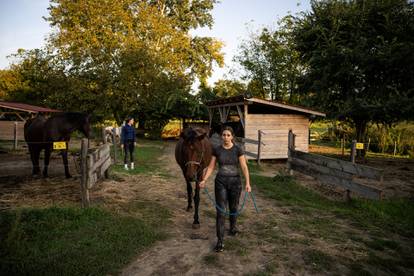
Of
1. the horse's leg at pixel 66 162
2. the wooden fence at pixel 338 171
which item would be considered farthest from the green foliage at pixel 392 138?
the horse's leg at pixel 66 162

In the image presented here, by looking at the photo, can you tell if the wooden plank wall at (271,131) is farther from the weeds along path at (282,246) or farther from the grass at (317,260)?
the grass at (317,260)

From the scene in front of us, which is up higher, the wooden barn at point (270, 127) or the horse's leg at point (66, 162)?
the wooden barn at point (270, 127)

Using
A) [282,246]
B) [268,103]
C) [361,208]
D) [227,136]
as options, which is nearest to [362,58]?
[268,103]

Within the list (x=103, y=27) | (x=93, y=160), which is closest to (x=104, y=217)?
(x=93, y=160)

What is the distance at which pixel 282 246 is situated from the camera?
444 cm

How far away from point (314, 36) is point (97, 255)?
16.4 m

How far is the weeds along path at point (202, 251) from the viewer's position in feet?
12.0

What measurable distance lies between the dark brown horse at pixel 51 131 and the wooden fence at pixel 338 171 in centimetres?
737

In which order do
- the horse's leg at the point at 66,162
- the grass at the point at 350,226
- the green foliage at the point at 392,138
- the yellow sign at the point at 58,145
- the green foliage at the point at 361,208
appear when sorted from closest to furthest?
the grass at the point at 350,226
the green foliage at the point at 361,208
the yellow sign at the point at 58,145
the horse's leg at the point at 66,162
the green foliage at the point at 392,138

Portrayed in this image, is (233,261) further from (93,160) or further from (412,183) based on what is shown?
(412,183)

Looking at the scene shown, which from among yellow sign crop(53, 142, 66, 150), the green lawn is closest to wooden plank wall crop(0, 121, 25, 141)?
yellow sign crop(53, 142, 66, 150)

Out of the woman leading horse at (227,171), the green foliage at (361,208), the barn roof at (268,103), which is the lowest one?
the green foliage at (361,208)

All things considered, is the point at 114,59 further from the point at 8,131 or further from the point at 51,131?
the point at 51,131

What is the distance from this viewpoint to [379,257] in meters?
4.11
